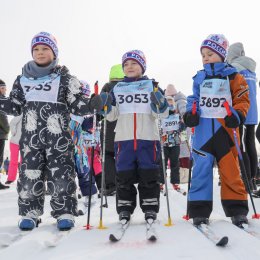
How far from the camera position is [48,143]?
360 cm

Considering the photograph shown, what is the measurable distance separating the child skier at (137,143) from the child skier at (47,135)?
449mm

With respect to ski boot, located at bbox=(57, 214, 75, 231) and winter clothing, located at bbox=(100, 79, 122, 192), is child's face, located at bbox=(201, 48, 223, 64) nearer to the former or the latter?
ski boot, located at bbox=(57, 214, 75, 231)

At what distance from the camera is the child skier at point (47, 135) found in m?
3.59

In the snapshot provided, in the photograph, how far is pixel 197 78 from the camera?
12.7ft

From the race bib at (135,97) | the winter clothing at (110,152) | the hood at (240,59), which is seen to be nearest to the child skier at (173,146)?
the winter clothing at (110,152)

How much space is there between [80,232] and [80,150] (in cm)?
191

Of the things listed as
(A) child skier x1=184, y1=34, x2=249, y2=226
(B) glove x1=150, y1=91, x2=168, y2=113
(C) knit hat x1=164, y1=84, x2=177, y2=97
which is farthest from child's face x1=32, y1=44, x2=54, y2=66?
(C) knit hat x1=164, y1=84, x2=177, y2=97

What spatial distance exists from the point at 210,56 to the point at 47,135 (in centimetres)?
195

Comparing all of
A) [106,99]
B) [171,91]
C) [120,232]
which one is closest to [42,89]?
[106,99]

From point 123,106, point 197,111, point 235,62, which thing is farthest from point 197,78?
point 235,62

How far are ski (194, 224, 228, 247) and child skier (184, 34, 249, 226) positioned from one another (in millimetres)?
215

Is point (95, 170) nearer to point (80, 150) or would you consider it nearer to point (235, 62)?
point (80, 150)

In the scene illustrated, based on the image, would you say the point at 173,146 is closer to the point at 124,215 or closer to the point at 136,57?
the point at 136,57

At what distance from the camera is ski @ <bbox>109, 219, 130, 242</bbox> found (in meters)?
2.66
